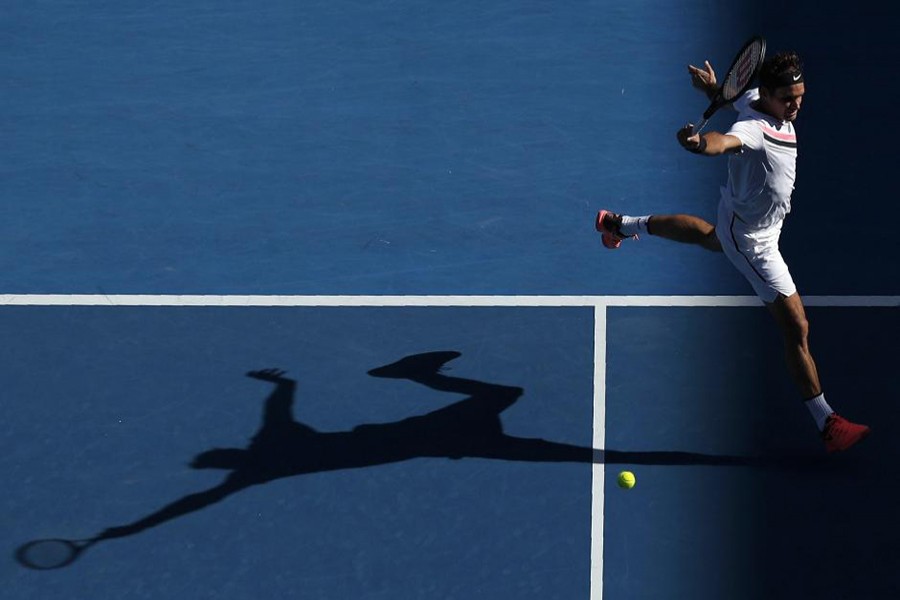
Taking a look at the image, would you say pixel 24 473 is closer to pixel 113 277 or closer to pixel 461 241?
pixel 113 277

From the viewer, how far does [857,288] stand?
11586mm

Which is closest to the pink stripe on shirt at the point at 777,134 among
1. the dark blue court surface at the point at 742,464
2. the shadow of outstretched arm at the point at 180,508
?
the dark blue court surface at the point at 742,464

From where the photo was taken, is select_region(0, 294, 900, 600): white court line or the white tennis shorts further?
select_region(0, 294, 900, 600): white court line

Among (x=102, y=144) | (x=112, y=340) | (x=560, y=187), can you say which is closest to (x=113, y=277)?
(x=112, y=340)

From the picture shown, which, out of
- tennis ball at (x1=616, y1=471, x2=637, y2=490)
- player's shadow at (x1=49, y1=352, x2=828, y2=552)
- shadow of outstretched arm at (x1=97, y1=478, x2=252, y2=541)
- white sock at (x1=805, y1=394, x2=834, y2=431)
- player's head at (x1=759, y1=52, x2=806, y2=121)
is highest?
player's head at (x1=759, y1=52, x2=806, y2=121)

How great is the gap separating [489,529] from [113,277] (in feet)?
12.6

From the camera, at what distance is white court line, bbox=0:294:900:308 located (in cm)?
1149

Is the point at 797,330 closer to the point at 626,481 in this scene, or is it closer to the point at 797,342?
the point at 797,342

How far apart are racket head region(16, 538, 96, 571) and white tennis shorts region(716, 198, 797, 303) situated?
14.3 ft

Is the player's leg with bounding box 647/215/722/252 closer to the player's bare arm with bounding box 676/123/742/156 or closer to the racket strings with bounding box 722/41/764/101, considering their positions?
the racket strings with bounding box 722/41/764/101

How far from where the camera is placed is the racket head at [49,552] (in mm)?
9883

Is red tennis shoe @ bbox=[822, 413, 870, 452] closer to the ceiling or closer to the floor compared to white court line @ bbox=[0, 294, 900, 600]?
closer to the floor

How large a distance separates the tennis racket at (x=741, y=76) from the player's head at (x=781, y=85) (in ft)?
0.24

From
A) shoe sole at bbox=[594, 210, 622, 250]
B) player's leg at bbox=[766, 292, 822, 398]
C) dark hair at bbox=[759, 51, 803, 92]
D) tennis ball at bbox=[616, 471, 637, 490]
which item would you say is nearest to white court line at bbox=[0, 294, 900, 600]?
shoe sole at bbox=[594, 210, 622, 250]
